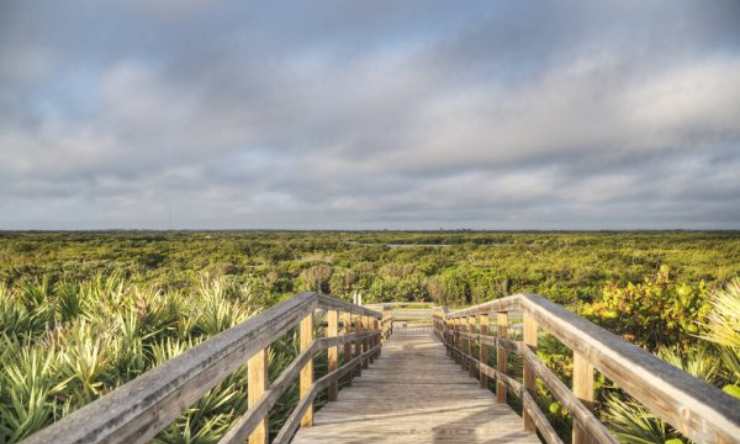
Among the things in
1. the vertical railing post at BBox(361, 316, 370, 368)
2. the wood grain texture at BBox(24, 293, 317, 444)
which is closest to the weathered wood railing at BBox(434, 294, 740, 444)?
the wood grain texture at BBox(24, 293, 317, 444)

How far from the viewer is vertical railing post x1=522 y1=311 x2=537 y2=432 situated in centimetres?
317

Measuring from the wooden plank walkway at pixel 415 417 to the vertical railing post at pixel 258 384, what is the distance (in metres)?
0.90

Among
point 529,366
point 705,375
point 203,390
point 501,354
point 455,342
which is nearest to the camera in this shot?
point 203,390

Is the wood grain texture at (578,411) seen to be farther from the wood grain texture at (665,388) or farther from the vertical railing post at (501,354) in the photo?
the vertical railing post at (501,354)

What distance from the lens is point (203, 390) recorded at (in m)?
1.60

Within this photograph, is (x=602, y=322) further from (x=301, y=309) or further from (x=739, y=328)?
(x=301, y=309)

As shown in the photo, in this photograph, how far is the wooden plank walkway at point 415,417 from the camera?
Answer: 3166 mm

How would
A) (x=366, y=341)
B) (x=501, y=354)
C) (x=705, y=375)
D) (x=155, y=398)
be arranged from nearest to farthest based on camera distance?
(x=155, y=398), (x=705, y=375), (x=501, y=354), (x=366, y=341)

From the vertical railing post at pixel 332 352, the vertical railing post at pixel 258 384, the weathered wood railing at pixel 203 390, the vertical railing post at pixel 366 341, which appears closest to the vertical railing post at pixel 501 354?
the vertical railing post at pixel 332 352

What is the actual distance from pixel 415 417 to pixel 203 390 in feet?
8.14

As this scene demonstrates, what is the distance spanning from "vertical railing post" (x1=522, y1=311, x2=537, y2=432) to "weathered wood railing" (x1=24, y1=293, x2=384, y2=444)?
163 cm

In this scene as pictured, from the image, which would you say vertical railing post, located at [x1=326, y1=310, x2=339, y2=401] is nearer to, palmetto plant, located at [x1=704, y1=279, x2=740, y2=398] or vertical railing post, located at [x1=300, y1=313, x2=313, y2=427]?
vertical railing post, located at [x1=300, y1=313, x2=313, y2=427]

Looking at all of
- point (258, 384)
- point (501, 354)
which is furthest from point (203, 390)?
point (501, 354)

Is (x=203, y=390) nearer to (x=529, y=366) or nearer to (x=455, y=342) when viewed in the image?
(x=529, y=366)
